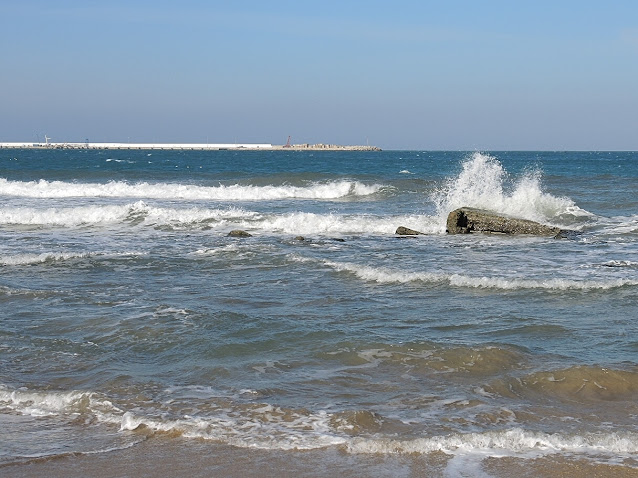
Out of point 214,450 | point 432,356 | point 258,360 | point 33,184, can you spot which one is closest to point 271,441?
point 214,450

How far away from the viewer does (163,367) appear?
724cm

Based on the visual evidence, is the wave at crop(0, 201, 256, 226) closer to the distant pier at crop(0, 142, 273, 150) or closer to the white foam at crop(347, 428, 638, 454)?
the white foam at crop(347, 428, 638, 454)

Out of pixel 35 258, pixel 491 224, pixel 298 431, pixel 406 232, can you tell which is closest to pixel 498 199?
pixel 491 224

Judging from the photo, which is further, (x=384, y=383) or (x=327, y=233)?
(x=327, y=233)

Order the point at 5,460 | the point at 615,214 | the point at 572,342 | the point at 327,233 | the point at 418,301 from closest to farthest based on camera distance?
the point at 5,460 < the point at 572,342 < the point at 418,301 < the point at 327,233 < the point at 615,214

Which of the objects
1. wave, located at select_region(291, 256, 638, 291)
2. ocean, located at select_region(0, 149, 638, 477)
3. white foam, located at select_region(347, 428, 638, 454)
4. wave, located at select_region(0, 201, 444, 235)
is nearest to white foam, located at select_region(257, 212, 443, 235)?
wave, located at select_region(0, 201, 444, 235)

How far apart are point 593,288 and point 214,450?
7.23m

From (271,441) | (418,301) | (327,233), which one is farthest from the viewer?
(327,233)

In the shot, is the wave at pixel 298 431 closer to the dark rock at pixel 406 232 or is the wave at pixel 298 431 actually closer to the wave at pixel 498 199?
the dark rock at pixel 406 232

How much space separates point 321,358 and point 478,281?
4381 mm

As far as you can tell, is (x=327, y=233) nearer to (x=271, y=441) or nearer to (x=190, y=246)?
(x=190, y=246)

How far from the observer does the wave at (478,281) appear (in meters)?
10.8

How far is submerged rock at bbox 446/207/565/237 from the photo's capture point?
58.1ft

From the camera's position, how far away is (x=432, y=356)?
24.3 feet
